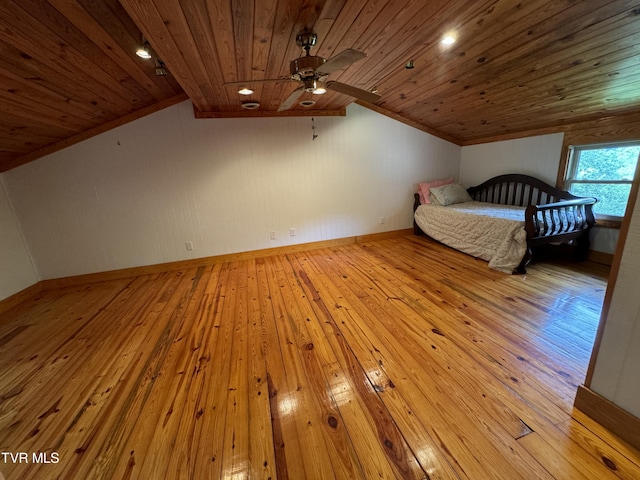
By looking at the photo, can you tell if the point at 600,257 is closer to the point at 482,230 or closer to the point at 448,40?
the point at 482,230

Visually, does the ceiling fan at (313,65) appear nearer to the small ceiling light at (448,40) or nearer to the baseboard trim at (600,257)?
the small ceiling light at (448,40)

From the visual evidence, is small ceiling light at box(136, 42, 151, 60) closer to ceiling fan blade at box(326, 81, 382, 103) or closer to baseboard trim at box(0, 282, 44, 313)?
ceiling fan blade at box(326, 81, 382, 103)

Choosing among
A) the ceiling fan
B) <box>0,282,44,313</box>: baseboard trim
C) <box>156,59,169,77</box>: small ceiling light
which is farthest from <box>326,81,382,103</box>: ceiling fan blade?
<box>0,282,44,313</box>: baseboard trim

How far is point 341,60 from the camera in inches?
57.3

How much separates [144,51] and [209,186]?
1.84 metres

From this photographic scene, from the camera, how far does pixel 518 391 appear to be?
137 centimetres

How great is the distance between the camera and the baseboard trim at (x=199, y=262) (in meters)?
3.25

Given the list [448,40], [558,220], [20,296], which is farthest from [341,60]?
[20,296]

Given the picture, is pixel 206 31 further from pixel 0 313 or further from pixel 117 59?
pixel 0 313

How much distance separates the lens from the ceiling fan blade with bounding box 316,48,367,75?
4.55 feet

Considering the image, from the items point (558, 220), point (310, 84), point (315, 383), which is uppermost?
point (310, 84)

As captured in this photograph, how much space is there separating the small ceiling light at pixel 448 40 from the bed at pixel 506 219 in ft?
6.19

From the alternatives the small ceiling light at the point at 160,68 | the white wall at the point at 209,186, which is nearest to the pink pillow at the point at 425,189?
the white wall at the point at 209,186

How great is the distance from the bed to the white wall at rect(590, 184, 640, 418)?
1.95 meters
